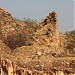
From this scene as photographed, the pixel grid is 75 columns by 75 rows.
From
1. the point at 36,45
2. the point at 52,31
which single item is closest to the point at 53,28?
the point at 52,31

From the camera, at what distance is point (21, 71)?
20.5m

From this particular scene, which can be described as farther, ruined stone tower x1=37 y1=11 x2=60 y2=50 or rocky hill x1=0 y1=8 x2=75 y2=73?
ruined stone tower x1=37 y1=11 x2=60 y2=50

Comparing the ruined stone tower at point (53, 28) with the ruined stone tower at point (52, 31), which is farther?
the ruined stone tower at point (53, 28)

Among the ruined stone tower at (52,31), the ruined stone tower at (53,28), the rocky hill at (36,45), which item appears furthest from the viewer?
the ruined stone tower at (53,28)

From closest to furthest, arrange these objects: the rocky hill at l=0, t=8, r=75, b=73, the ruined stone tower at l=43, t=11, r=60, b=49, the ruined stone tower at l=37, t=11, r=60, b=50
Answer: the rocky hill at l=0, t=8, r=75, b=73 < the ruined stone tower at l=37, t=11, r=60, b=50 < the ruined stone tower at l=43, t=11, r=60, b=49

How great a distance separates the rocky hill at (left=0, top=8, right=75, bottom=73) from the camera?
23688 mm

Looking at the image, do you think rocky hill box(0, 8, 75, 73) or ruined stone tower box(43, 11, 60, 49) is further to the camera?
ruined stone tower box(43, 11, 60, 49)

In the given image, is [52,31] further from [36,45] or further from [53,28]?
[36,45]

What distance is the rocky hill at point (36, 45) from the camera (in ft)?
77.7

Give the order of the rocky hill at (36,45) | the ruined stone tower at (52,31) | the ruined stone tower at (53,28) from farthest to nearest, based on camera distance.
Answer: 1. the ruined stone tower at (53,28)
2. the ruined stone tower at (52,31)
3. the rocky hill at (36,45)

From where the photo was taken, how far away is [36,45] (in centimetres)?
2720

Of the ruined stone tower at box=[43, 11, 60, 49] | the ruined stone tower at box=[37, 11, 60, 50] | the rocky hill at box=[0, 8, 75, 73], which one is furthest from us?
the ruined stone tower at box=[43, 11, 60, 49]

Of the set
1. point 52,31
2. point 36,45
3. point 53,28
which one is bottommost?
point 36,45

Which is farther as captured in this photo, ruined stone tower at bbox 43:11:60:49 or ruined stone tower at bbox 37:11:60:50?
ruined stone tower at bbox 43:11:60:49
